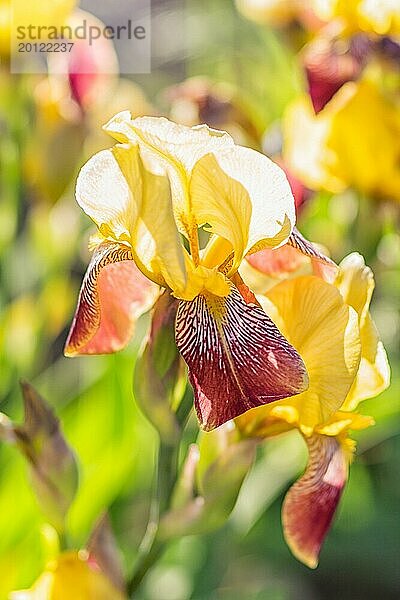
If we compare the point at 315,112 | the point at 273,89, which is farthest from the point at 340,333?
the point at 273,89

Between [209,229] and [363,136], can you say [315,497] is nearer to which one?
[209,229]

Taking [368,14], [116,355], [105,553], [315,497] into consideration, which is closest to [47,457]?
[105,553]

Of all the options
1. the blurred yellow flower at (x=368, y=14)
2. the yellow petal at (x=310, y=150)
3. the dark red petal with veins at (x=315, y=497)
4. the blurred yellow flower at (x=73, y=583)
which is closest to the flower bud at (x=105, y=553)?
the blurred yellow flower at (x=73, y=583)

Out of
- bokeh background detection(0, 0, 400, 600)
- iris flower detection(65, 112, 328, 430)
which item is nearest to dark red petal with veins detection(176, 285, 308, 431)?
iris flower detection(65, 112, 328, 430)

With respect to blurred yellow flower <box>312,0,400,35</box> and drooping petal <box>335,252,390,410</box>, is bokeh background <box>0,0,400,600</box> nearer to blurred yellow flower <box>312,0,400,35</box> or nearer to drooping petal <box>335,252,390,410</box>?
blurred yellow flower <box>312,0,400,35</box>

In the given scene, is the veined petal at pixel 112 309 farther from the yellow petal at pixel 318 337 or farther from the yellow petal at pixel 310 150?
the yellow petal at pixel 310 150
